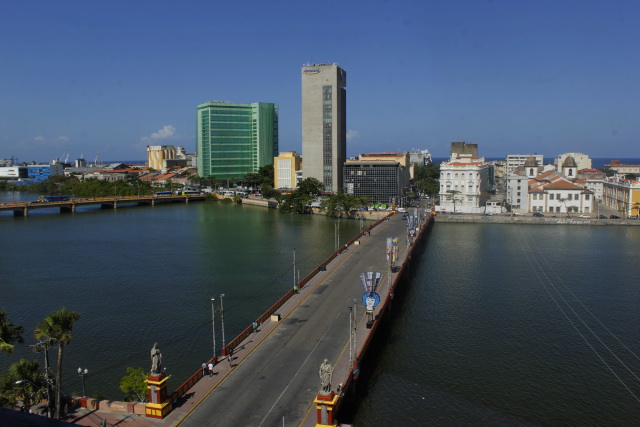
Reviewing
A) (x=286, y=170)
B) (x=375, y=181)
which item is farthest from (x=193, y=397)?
(x=286, y=170)

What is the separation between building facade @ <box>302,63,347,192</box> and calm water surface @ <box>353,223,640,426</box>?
69.7 m

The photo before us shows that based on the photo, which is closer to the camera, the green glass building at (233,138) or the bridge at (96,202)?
the bridge at (96,202)

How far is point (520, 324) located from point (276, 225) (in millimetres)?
56663

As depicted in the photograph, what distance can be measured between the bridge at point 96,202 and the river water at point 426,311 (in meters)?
30.1

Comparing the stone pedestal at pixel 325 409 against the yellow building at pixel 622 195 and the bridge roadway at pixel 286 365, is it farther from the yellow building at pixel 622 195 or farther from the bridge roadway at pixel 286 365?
the yellow building at pixel 622 195

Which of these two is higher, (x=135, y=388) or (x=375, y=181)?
(x=375, y=181)

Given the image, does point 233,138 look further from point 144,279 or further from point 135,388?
point 135,388

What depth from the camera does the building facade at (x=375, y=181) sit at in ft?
375

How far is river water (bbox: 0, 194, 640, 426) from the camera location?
27.5m

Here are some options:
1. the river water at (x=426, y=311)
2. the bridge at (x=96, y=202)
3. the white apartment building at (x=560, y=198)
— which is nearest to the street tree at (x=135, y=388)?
the river water at (x=426, y=311)

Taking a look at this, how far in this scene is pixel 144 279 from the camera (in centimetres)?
5016

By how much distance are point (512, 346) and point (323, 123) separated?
3822 inches

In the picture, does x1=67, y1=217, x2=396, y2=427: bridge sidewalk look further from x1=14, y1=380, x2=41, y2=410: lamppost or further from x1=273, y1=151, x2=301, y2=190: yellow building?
x1=273, y1=151, x2=301, y2=190: yellow building

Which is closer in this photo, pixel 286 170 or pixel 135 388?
pixel 135 388
